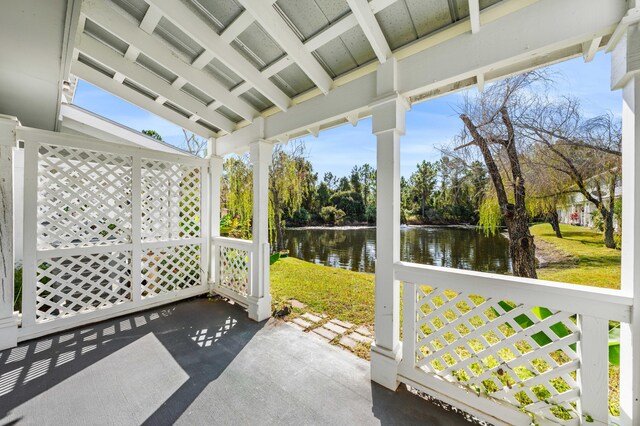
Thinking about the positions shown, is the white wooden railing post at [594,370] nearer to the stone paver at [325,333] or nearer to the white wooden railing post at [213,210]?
the stone paver at [325,333]

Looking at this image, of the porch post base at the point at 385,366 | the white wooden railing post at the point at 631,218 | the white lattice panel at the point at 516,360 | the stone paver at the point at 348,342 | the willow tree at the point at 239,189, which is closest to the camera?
the white wooden railing post at the point at 631,218

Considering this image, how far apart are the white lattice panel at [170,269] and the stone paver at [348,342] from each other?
8.71ft

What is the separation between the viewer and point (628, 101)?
1423 millimetres

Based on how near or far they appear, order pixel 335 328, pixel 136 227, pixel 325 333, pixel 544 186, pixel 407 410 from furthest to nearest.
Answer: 1. pixel 544 186
2. pixel 136 227
3. pixel 335 328
4. pixel 325 333
5. pixel 407 410

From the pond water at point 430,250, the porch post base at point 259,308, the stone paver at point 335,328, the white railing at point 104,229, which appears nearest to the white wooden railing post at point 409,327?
the stone paver at point 335,328

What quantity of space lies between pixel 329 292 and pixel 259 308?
5.18 ft

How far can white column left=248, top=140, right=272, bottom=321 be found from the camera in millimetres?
3359

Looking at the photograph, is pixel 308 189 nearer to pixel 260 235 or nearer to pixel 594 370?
pixel 260 235

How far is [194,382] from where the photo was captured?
84.0 inches

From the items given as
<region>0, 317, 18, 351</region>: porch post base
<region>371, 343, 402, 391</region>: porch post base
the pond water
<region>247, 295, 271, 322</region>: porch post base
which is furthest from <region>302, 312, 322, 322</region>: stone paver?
the pond water

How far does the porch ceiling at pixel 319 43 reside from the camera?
163 centimetres

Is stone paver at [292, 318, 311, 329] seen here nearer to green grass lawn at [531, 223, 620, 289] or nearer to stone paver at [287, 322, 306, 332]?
stone paver at [287, 322, 306, 332]

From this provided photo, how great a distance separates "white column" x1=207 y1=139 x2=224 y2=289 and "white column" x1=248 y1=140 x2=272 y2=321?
1.16 m

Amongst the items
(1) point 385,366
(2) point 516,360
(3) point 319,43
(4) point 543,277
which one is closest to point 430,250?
(4) point 543,277
